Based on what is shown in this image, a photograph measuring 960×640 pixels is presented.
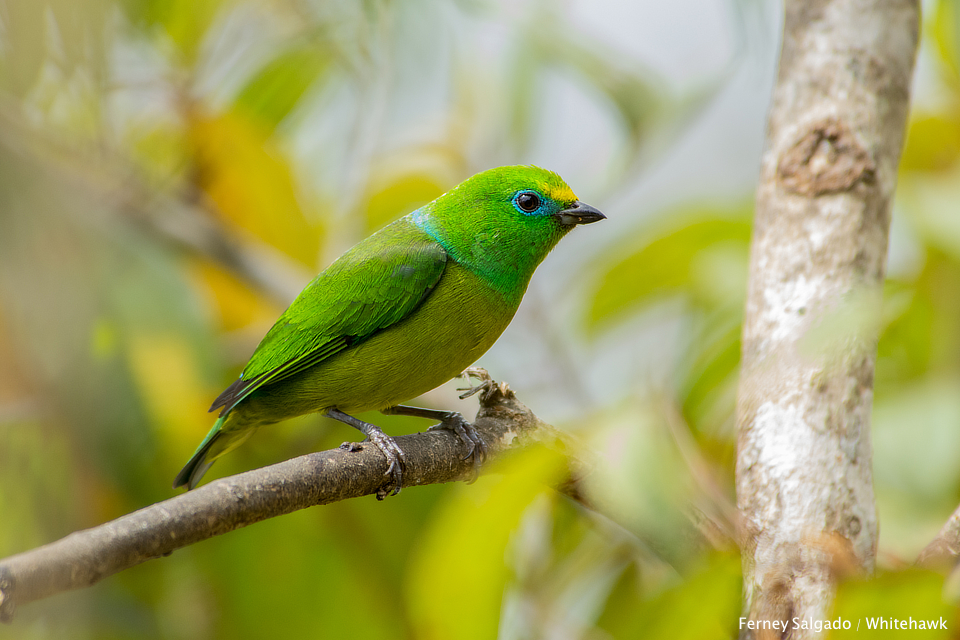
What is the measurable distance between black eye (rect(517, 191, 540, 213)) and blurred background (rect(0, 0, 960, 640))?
773mm

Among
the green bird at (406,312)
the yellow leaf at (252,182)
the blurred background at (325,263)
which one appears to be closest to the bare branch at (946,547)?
the blurred background at (325,263)

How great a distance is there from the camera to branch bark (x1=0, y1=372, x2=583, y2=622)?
1.22m

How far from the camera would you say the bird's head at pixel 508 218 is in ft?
9.94

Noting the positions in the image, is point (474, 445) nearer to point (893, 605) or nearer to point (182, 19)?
point (893, 605)

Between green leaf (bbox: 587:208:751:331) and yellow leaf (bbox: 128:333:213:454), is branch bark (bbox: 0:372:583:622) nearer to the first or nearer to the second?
green leaf (bbox: 587:208:751:331)

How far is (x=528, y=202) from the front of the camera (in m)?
3.13

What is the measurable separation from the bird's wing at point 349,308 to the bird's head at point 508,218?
0.38 ft

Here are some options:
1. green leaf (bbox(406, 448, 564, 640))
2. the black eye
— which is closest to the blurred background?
green leaf (bbox(406, 448, 564, 640))

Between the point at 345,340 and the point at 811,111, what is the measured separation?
68.4 inches

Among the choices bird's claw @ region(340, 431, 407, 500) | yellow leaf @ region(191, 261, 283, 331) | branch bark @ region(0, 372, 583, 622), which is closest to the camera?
branch bark @ region(0, 372, 583, 622)

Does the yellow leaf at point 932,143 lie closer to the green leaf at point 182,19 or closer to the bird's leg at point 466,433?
the bird's leg at point 466,433

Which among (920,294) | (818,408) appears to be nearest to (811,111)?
(818,408)

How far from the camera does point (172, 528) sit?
1.38m

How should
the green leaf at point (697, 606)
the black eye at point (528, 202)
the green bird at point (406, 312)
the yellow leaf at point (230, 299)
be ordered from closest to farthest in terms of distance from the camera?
the green leaf at point (697, 606)
the green bird at point (406, 312)
the black eye at point (528, 202)
the yellow leaf at point (230, 299)
